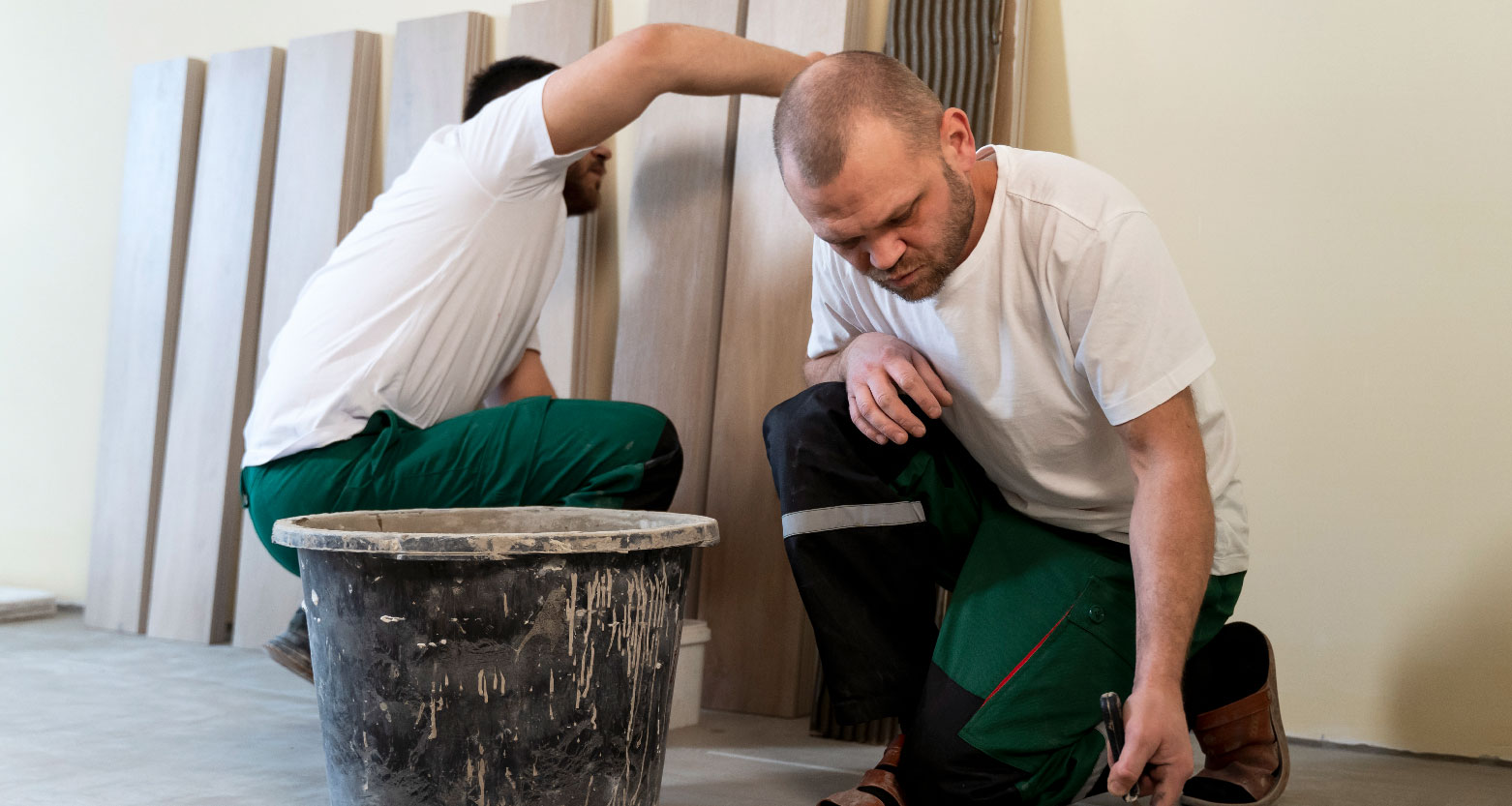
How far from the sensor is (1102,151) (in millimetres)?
2318

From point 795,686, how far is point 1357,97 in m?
1.58

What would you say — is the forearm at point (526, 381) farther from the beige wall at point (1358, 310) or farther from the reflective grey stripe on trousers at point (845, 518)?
the beige wall at point (1358, 310)

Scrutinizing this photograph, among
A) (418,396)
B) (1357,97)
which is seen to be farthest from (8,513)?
(1357,97)

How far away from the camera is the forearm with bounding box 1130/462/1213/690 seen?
1376 millimetres

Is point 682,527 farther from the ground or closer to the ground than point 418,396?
closer to the ground

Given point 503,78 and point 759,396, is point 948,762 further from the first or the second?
point 503,78

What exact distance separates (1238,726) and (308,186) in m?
2.57

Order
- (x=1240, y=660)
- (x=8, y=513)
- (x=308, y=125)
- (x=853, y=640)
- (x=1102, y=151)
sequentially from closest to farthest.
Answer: (x=853, y=640), (x=1240, y=660), (x=1102, y=151), (x=308, y=125), (x=8, y=513)

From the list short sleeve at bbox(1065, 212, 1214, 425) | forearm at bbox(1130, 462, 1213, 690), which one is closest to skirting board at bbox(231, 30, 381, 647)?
short sleeve at bbox(1065, 212, 1214, 425)

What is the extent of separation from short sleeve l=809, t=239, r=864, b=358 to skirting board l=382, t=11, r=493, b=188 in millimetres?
1392

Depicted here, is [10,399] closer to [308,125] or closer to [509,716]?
[308,125]

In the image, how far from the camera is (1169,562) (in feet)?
4.60

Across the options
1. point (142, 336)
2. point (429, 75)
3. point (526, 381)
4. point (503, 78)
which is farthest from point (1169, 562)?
point (142, 336)

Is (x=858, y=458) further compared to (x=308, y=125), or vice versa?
(x=308, y=125)
